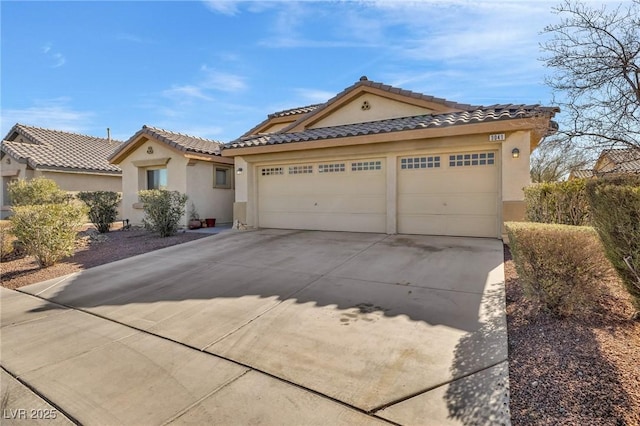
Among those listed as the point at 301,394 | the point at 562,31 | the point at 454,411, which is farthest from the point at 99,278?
the point at 562,31

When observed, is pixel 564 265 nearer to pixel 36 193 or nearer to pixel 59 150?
pixel 36 193

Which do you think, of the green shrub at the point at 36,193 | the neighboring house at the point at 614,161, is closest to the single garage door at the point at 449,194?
the neighboring house at the point at 614,161

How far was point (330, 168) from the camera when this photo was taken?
1134 cm

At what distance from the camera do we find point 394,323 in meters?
4.12

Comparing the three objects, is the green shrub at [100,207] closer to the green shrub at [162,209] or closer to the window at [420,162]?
the green shrub at [162,209]

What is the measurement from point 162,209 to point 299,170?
507 centimetres

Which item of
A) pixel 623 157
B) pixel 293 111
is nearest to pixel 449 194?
pixel 623 157

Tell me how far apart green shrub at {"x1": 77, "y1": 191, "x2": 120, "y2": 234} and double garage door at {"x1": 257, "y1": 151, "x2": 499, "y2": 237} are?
6688 millimetres

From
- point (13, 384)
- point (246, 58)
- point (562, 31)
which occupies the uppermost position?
point (246, 58)

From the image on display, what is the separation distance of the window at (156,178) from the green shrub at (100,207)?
68.9 inches

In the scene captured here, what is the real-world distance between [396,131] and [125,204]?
13.4 meters

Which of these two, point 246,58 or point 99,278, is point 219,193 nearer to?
point 246,58

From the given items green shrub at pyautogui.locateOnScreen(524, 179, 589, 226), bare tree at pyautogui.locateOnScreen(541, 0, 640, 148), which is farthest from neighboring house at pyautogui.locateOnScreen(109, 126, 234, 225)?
bare tree at pyautogui.locateOnScreen(541, 0, 640, 148)

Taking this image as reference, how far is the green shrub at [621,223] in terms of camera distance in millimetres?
3020
